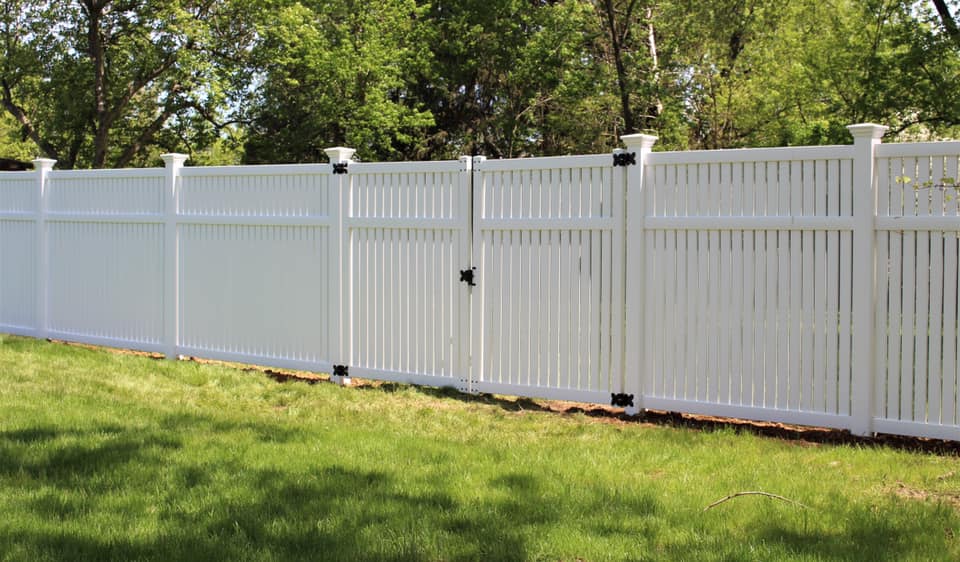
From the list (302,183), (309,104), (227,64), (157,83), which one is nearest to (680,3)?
(309,104)

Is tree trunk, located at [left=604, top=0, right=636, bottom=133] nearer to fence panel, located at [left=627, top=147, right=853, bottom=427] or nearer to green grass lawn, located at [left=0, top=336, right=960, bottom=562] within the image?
fence panel, located at [left=627, top=147, right=853, bottom=427]

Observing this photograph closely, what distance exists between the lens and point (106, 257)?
9539 mm

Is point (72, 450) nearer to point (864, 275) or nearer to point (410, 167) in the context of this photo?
point (410, 167)

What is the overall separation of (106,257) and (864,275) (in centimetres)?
726

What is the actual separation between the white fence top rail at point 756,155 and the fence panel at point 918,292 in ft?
0.91

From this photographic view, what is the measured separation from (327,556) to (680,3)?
19005 millimetres

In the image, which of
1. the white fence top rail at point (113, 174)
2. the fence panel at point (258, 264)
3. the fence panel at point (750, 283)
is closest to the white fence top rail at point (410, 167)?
the fence panel at point (258, 264)

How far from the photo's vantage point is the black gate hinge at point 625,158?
259 inches

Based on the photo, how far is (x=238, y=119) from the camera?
23328 mm

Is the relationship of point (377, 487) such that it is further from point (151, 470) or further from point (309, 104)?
point (309, 104)

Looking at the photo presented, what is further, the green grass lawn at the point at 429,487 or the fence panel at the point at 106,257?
the fence panel at the point at 106,257

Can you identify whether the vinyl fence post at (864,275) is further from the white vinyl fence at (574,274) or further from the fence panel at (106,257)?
the fence panel at (106,257)


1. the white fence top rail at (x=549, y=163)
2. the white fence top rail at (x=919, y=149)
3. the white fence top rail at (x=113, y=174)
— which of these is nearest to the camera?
the white fence top rail at (x=919, y=149)

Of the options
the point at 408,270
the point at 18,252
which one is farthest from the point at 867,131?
the point at 18,252
